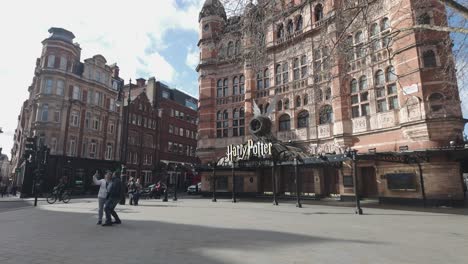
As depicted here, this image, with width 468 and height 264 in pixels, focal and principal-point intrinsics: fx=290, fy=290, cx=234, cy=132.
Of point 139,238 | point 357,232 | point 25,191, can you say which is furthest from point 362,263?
point 25,191

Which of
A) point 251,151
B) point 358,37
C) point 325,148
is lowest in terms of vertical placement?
point 251,151

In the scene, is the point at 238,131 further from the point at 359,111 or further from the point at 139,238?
the point at 139,238

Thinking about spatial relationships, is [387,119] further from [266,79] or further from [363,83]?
[266,79]

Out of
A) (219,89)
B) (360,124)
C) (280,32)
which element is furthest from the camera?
(219,89)

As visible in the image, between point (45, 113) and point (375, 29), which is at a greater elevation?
point (375, 29)

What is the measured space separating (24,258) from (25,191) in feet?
99.5

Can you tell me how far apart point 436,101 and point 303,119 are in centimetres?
989

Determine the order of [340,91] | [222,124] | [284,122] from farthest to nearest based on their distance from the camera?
[222,124] < [284,122] < [340,91]

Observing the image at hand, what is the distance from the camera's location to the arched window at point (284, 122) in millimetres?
25773

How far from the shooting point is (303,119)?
24.8 meters

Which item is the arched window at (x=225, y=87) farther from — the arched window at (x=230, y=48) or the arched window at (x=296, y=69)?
the arched window at (x=296, y=69)

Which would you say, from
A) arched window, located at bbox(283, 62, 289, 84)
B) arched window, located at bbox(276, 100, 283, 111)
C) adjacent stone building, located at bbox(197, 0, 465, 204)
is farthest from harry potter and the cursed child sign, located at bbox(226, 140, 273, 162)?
arched window, located at bbox(283, 62, 289, 84)

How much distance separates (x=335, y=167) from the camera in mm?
21266

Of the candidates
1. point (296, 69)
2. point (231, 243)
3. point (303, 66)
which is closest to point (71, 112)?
point (296, 69)
